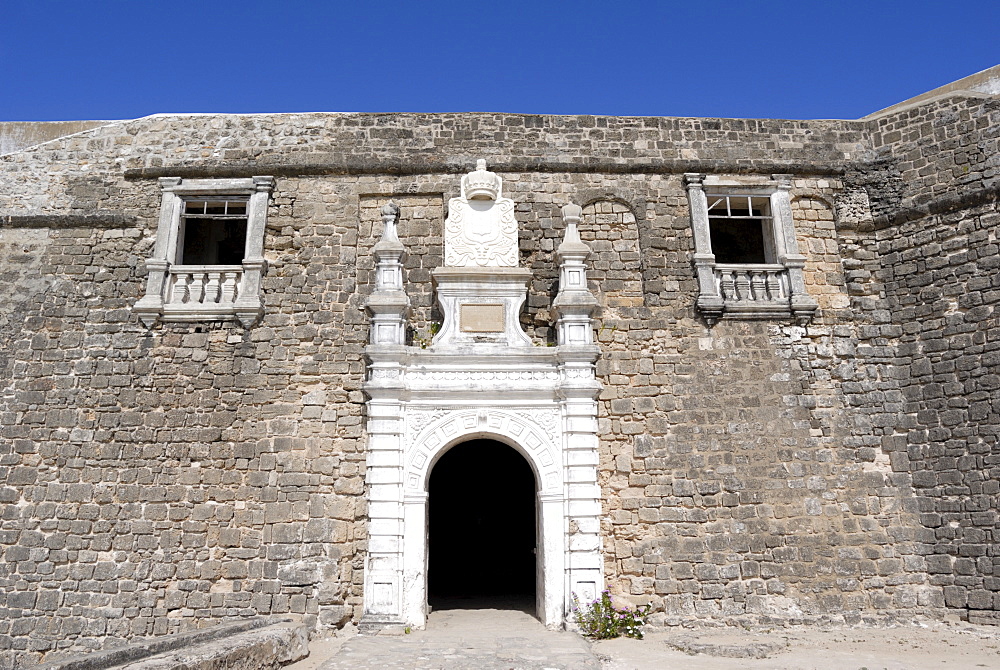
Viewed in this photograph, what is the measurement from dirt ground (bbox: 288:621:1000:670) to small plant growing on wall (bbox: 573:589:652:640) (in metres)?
0.12

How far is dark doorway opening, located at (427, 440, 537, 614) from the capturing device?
11312 mm

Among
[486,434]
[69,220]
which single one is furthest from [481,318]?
[69,220]

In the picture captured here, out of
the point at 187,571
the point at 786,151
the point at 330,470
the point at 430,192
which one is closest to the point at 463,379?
the point at 330,470

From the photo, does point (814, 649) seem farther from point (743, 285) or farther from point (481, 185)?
point (481, 185)

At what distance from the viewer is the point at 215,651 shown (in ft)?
17.7

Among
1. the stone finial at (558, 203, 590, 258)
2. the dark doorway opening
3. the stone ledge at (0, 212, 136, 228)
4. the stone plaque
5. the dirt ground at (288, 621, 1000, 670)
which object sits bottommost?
the dirt ground at (288, 621, 1000, 670)

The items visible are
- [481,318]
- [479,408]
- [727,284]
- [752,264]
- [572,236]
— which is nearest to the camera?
[479,408]

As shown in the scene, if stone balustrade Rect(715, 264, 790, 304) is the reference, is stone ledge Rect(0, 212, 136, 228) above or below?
above

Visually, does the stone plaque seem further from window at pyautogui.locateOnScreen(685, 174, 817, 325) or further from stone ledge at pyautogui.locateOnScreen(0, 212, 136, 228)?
stone ledge at pyautogui.locateOnScreen(0, 212, 136, 228)

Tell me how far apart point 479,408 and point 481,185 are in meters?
2.74

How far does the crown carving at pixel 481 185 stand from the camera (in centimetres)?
897

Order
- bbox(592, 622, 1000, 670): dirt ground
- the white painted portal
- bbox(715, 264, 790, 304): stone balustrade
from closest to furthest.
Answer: bbox(592, 622, 1000, 670): dirt ground
the white painted portal
bbox(715, 264, 790, 304): stone balustrade

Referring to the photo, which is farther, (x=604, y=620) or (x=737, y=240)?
(x=737, y=240)

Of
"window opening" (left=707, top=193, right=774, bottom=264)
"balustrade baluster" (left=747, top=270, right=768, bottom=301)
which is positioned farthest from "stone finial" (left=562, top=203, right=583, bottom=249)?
"window opening" (left=707, top=193, right=774, bottom=264)
